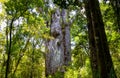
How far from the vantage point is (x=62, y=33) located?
15.2 metres

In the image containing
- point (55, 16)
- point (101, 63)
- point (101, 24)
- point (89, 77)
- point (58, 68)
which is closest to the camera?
point (101, 63)

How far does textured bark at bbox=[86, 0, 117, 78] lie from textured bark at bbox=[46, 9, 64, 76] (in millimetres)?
7932

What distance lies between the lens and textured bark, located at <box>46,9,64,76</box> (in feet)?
46.3

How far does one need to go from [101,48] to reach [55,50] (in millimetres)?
8562

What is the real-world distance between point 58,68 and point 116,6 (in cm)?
704

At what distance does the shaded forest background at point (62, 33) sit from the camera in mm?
6277

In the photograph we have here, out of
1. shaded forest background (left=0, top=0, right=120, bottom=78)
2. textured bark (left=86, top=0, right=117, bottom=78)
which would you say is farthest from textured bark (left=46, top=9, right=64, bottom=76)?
textured bark (left=86, top=0, right=117, bottom=78)

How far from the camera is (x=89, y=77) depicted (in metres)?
10.2

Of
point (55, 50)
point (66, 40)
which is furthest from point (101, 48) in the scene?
point (66, 40)

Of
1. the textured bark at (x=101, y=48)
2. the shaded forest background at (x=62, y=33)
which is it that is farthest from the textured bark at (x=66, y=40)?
the textured bark at (x=101, y=48)

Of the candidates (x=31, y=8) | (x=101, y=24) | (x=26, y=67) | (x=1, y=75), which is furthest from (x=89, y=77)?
(x=26, y=67)

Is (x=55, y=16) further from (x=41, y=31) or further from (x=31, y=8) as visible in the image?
(x=31, y=8)

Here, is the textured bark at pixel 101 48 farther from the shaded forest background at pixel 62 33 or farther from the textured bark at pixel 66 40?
the textured bark at pixel 66 40

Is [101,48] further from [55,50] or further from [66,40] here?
[66,40]
